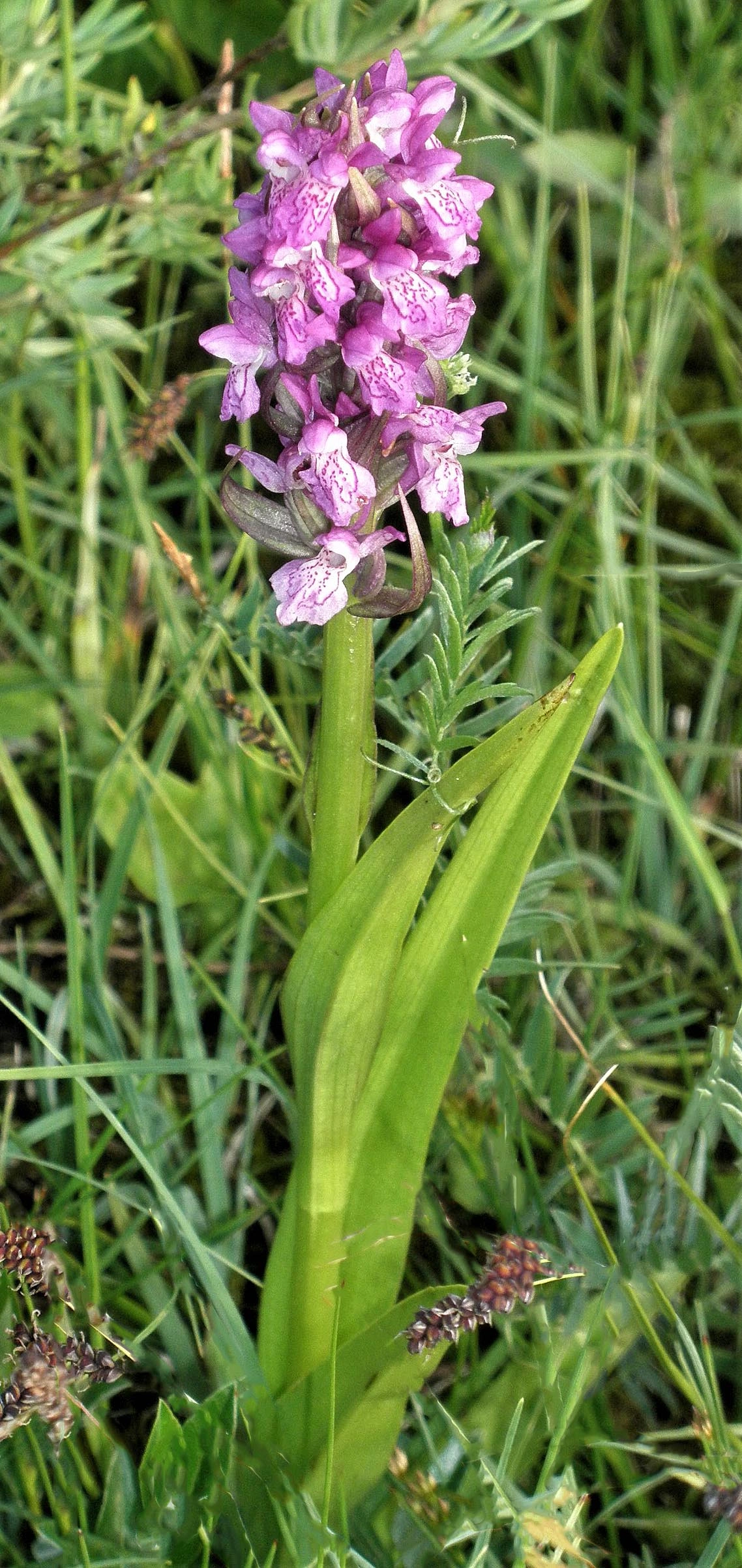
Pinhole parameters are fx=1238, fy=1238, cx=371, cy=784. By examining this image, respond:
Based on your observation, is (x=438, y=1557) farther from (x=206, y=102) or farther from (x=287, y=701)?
(x=206, y=102)

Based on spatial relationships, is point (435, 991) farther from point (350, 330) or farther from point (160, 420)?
point (160, 420)

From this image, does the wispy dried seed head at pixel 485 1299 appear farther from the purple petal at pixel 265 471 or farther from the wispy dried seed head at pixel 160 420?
the wispy dried seed head at pixel 160 420

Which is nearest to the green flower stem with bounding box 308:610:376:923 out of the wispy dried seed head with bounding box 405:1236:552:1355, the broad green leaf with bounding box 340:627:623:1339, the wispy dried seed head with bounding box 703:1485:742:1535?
the broad green leaf with bounding box 340:627:623:1339

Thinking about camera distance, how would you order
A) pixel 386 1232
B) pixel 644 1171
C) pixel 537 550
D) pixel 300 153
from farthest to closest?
1. pixel 537 550
2. pixel 644 1171
3. pixel 386 1232
4. pixel 300 153

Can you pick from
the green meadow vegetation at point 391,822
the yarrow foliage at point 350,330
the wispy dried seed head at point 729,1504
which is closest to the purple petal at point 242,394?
the yarrow foliage at point 350,330

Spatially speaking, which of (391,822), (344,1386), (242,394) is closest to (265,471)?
(242,394)

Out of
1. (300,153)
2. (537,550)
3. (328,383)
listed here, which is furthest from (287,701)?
(300,153)
